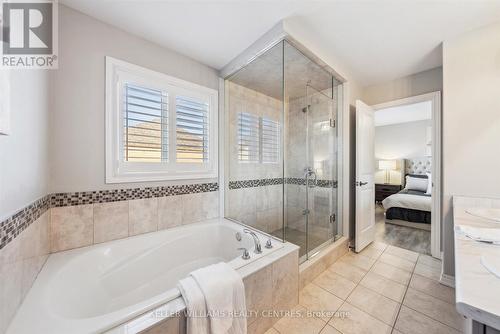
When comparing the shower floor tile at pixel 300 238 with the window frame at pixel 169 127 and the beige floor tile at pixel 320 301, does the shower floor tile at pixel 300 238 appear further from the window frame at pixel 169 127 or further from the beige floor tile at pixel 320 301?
the window frame at pixel 169 127

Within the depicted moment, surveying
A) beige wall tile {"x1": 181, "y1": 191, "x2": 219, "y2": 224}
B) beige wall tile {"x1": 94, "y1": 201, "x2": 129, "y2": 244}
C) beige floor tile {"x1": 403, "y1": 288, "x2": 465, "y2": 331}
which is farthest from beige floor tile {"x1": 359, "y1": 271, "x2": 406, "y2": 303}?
beige wall tile {"x1": 94, "y1": 201, "x2": 129, "y2": 244}

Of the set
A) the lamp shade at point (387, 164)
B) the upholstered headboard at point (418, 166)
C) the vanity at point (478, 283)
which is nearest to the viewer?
the vanity at point (478, 283)

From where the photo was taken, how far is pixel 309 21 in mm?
1589

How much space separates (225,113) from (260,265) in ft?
5.92

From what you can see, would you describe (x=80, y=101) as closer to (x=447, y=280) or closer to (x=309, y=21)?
(x=309, y=21)

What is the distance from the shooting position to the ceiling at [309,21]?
142 cm

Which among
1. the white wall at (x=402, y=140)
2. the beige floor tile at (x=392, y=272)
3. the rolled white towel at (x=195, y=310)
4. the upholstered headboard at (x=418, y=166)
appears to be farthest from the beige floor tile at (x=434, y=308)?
the white wall at (x=402, y=140)

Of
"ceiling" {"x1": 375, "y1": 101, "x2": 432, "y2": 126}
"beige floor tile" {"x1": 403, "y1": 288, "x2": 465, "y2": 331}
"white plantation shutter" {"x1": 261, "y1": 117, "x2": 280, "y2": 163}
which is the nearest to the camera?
"beige floor tile" {"x1": 403, "y1": 288, "x2": 465, "y2": 331}

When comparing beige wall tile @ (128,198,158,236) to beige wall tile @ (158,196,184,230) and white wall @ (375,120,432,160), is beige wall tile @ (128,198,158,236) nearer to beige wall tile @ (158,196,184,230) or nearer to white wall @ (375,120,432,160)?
beige wall tile @ (158,196,184,230)

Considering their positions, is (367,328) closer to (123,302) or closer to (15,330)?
(123,302)

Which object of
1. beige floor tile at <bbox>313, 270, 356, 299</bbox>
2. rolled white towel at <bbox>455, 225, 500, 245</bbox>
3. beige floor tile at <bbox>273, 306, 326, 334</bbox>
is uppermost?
rolled white towel at <bbox>455, 225, 500, 245</bbox>

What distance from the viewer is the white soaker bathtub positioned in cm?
84

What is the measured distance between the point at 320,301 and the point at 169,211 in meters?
1.64

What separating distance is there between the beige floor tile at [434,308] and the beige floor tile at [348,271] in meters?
0.38
